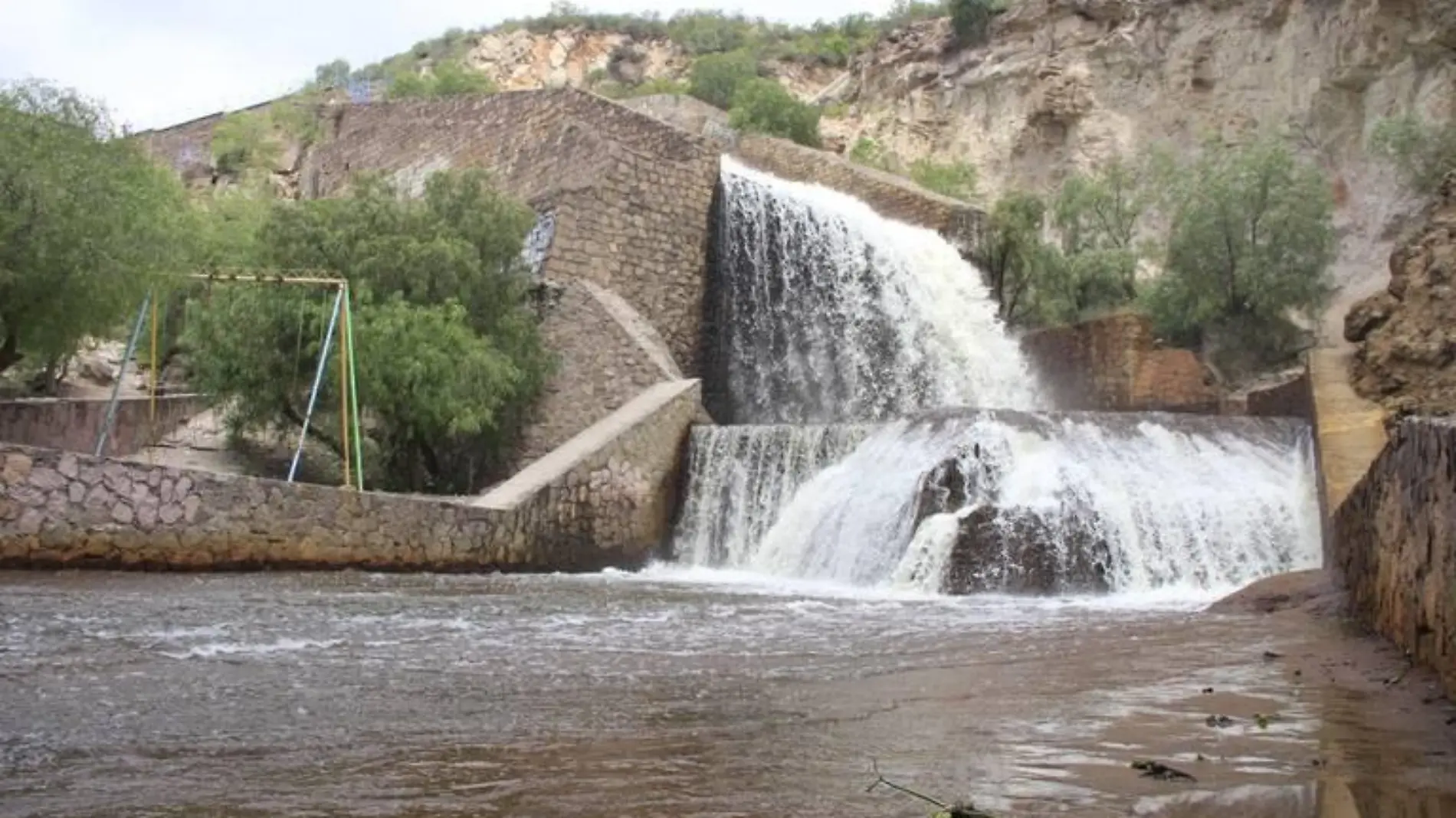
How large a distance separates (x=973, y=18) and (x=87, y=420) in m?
27.4

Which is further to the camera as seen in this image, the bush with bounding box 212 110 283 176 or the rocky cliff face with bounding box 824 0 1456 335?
the bush with bounding box 212 110 283 176

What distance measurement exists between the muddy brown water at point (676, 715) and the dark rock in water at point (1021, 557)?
2.65 meters

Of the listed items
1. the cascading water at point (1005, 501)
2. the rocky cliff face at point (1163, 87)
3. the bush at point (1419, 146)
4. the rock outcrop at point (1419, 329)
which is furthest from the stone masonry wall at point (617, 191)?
the rocky cliff face at point (1163, 87)

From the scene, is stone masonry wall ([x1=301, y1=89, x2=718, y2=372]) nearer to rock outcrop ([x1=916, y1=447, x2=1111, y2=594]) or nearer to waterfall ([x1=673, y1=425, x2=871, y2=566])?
waterfall ([x1=673, y1=425, x2=871, y2=566])

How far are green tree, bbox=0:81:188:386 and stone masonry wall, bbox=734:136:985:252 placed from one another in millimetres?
12144

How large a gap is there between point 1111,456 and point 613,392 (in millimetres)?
6611

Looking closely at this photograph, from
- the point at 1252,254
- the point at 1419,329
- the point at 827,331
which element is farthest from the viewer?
the point at 1252,254

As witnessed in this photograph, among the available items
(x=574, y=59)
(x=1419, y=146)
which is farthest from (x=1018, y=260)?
(x=574, y=59)

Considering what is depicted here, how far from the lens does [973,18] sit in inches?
1478

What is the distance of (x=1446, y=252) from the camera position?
43.5 ft

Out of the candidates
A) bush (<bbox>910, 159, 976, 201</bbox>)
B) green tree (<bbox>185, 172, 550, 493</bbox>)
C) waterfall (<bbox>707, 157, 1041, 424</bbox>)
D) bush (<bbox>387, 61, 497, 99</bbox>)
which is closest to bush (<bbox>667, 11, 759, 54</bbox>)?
bush (<bbox>387, 61, 497, 99</bbox>)

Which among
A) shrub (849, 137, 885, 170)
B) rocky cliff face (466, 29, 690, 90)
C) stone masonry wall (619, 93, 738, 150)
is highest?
rocky cliff face (466, 29, 690, 90)

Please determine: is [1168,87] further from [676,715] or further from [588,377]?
[676,715]

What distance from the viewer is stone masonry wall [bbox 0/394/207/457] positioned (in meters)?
18.9
